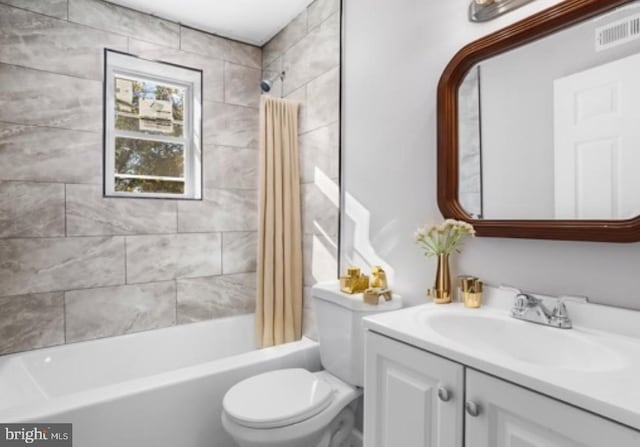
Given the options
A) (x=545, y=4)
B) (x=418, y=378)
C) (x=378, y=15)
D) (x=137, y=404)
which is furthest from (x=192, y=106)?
(x=418, y=378)

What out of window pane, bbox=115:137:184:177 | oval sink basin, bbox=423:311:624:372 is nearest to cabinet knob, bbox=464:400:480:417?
oval sink basin, bbox=423:311:624:372

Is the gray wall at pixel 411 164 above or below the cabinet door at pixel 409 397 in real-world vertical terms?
above

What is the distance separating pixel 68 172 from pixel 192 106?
92cm

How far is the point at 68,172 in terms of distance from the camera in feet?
7.28

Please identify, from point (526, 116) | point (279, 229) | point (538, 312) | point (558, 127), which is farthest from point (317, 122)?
point (538, 312)

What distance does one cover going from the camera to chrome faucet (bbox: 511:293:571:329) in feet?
3.57

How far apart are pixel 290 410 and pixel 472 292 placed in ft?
2.68

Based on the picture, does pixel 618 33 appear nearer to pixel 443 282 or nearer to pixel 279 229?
pixel 443 282

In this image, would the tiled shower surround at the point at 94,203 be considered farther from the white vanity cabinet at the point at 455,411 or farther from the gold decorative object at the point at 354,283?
the white vanity cabinet at the point at 455,411

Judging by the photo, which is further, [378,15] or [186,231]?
[186,231]

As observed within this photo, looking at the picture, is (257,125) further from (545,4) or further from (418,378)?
(418,378)

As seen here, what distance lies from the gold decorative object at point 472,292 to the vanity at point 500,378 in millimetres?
36

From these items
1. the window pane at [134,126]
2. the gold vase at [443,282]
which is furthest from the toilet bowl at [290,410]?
the window pane at [134,126]

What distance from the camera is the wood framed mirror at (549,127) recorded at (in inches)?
40.6
